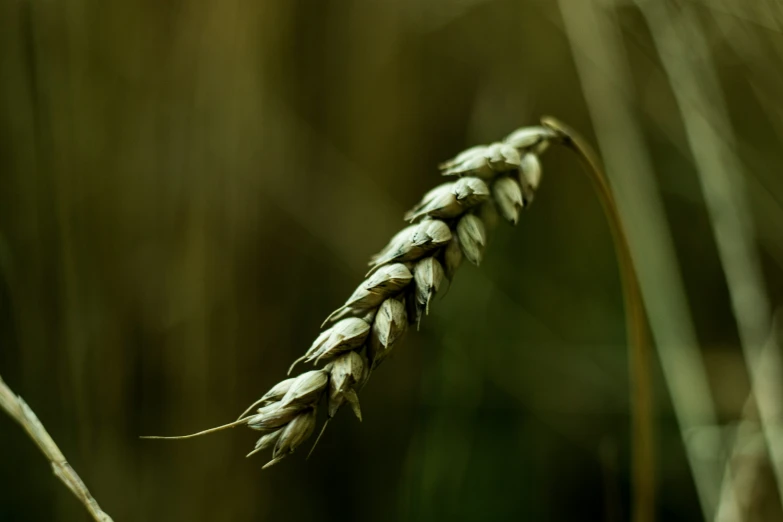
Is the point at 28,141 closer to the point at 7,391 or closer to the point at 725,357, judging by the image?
the point at 7,391

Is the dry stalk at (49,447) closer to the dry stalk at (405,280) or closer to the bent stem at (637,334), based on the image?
the dry stalk at (405,280)

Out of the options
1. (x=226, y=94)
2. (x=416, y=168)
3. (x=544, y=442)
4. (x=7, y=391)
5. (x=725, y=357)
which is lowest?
(x=544, y=442)

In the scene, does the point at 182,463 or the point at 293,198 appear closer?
the point at 182,463

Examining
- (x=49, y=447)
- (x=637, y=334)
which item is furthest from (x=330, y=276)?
(x=49, y=447)

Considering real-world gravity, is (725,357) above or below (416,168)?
below

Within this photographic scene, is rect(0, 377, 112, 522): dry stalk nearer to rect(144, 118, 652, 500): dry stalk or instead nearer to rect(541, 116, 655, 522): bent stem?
rect(144, 118, 652, 500): dry stalk

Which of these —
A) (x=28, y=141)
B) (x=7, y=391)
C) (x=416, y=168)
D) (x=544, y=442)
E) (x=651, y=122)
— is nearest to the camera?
(x=7, y=391)

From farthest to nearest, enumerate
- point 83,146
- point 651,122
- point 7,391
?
point 651,122 → point 83,146 → point 7,391

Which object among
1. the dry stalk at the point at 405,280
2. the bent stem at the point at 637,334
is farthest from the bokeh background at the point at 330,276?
the dry stalk at the point at 405,280

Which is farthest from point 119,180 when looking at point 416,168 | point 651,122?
point 651,122
